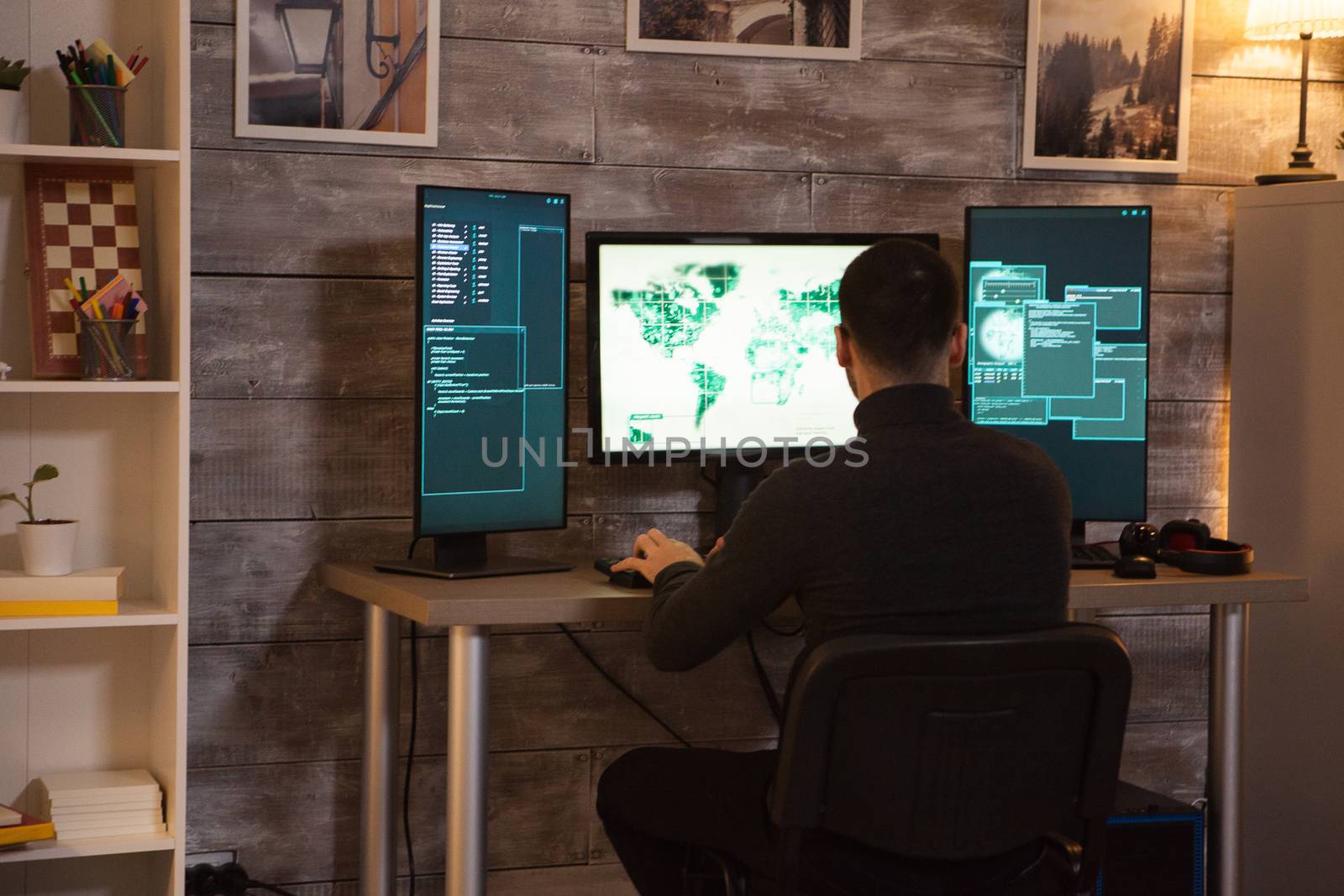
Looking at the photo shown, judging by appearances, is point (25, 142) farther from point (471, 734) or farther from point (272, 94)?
point (471, 734)

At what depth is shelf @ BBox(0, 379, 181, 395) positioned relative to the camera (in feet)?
6.77

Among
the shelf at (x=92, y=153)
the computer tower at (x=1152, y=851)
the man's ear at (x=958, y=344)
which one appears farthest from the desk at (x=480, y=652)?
the shelf at (x=92, y=153)

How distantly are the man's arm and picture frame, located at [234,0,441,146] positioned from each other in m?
1.15

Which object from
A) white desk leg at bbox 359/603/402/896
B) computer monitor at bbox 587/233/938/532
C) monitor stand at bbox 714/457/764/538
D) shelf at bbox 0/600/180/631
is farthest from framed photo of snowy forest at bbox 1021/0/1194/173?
shelf at bbox 0/600/180/631

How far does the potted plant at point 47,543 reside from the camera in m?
2.17

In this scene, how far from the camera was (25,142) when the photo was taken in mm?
2246

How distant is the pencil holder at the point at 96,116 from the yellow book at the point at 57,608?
2.33 feet

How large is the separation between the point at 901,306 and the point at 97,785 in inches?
59.5

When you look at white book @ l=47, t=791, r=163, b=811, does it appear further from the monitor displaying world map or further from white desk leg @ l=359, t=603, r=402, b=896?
the monitor displaying world map

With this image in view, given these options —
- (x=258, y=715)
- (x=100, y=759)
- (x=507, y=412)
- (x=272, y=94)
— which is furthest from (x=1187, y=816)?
(x=272, y=94)

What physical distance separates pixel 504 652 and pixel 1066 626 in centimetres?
135

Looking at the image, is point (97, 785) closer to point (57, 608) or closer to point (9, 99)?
point (57, 608)

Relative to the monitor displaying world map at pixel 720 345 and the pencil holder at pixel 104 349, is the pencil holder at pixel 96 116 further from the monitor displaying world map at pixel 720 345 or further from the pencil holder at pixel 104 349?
the monitor displaying world map at pixel 720 345

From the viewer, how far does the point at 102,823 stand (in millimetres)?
2184
